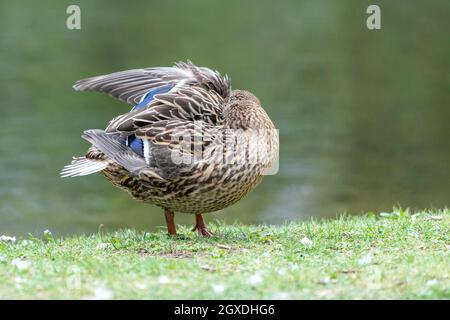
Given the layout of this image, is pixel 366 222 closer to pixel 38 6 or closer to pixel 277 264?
pixel 277 264

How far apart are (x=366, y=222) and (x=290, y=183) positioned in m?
9.14

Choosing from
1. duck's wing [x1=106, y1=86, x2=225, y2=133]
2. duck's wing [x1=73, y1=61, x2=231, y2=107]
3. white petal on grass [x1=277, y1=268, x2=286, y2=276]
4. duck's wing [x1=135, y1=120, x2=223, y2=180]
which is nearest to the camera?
white petal on grass [x1=277, y1=268, x2=286, y2=276]

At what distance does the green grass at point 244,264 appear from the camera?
20.1 ft

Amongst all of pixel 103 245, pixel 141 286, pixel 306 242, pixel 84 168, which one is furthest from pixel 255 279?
pixel 84 168

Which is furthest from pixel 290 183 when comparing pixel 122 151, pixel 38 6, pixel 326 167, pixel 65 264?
pixel 38 6

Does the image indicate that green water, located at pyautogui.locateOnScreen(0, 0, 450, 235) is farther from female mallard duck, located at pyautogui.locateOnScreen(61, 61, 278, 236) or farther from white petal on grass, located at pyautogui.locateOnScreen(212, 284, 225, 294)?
white petal on grass, located at pyautogui.locateOnScreen(212, 284, 225, 294)

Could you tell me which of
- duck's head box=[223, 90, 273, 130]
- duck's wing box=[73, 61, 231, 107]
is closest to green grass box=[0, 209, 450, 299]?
duck's head box=[223, 90, 273, 130]

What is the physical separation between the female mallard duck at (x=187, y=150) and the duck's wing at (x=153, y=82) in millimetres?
172

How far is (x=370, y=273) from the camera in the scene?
21.4 feet

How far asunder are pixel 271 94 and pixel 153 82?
15.3 m

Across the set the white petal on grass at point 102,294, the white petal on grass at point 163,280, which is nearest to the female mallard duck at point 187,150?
the white petal on grass at point 163,280

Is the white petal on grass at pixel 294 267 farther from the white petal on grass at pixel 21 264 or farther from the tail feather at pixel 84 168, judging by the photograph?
the tail feather at pixel 84 168

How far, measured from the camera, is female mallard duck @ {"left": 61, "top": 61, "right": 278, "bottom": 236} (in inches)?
312

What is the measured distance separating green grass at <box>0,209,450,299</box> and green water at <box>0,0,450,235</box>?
21.8 ft
